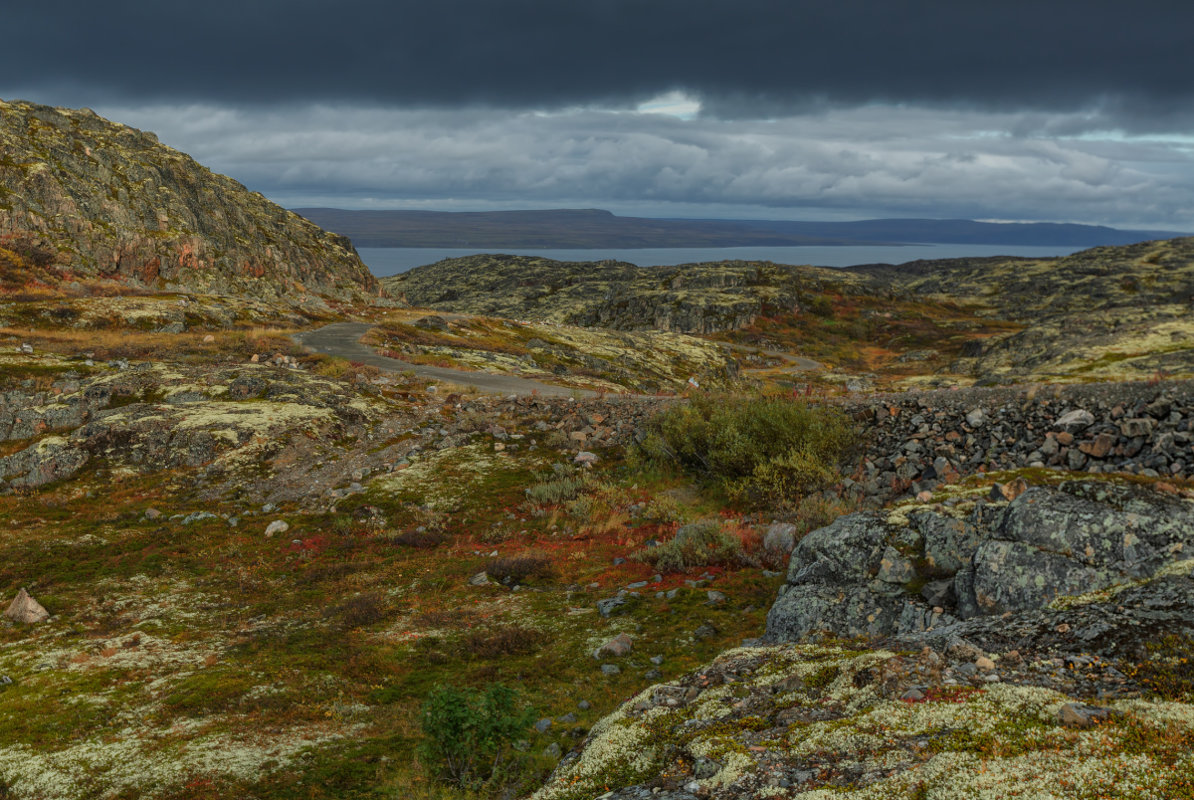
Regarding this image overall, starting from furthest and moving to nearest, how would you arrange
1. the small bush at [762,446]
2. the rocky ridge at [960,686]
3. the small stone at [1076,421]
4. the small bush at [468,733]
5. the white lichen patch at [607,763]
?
the small bush at [762,446] → the small stone at [1076,421] → the small bush at [468,733] → the white lichen patch at [607,763] → the rocky ridge at [960,686]

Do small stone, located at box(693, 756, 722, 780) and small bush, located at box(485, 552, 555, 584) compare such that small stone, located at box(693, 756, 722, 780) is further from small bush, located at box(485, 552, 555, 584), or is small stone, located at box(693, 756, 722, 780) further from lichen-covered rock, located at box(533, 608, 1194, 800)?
small bush, located at box(485, 552, 555, 584)

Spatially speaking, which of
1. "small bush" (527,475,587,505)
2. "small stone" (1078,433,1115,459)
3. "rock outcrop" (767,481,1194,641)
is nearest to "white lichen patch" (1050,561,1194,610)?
"rock outcrop" (767,481,1194,641)

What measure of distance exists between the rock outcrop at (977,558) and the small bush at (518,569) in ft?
27.2

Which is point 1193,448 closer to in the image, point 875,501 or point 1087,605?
point 875,501

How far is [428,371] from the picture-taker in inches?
2040

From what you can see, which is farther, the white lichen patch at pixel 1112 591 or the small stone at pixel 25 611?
the small stone at pixel 25 611

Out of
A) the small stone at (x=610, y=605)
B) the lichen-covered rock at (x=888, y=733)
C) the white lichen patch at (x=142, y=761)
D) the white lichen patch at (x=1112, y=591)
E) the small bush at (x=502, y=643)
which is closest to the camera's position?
the lichen-covered rock at (x=888, y=733)

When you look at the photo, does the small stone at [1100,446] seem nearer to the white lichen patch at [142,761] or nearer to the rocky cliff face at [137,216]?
the white lichen patch at [142,761]

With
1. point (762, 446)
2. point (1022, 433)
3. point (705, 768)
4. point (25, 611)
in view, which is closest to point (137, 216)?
point (25, 611)

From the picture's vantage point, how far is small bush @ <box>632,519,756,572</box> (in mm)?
18484

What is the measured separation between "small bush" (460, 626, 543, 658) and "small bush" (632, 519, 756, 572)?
519cm

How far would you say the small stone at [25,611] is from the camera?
53.1 ft

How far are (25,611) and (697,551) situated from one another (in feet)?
62.0

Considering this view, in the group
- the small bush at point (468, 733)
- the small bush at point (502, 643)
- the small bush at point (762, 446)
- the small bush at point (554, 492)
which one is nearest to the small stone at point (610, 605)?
the small bush at point (502, 643)
